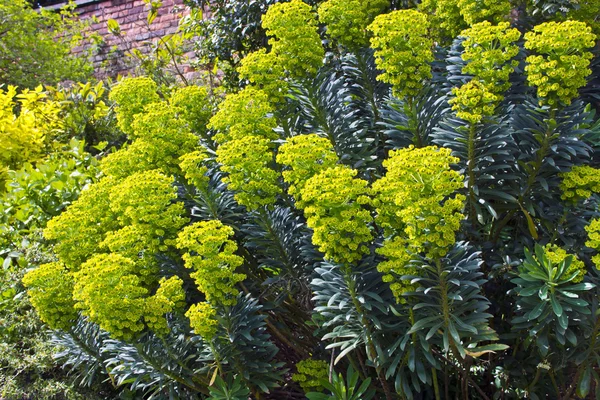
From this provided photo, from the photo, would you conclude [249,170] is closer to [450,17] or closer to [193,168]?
[193,168]

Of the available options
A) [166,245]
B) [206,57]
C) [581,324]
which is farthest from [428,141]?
[206,57]

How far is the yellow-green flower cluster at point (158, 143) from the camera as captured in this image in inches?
120

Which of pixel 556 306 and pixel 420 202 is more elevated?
pixel 420 202

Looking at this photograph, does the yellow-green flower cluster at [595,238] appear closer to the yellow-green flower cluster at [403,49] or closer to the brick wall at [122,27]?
the yellow-green flower cluster at [403,49]

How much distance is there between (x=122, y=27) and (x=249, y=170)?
8344 mm

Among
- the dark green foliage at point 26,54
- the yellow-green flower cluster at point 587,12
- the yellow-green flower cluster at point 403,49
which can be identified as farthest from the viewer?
the dark green foliage at point 26,54

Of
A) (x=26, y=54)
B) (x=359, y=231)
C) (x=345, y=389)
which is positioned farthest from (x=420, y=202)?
(x=26, y=54)

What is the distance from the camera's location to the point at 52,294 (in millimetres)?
2850

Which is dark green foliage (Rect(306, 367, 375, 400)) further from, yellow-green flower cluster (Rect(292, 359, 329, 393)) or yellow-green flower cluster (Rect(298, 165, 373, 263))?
yellow-green flower cluster (Rect(298, 165, 373, 263))

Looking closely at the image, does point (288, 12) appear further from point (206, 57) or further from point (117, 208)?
point (206, 57)

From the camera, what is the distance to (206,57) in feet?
19.9

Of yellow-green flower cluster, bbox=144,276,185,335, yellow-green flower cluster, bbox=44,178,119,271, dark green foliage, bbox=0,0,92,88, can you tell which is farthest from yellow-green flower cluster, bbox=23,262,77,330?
dark green foliage, bbox=0,0,92,88

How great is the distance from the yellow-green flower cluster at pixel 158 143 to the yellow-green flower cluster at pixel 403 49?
3.39 feet

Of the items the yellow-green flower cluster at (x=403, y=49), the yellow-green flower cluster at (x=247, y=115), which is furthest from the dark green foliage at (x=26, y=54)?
the yellow-green flower cluster at (x=403, y=49)
